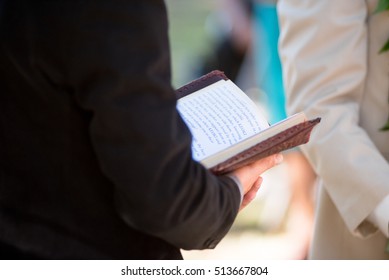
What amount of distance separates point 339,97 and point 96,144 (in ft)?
3.26

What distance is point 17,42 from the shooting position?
1.30 m

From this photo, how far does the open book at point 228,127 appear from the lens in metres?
1.44

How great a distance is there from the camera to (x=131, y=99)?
127 centimetres

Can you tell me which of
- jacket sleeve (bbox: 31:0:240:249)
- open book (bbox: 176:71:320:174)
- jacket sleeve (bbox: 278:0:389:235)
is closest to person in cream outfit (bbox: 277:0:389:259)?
jacket sleeve (bbox: 278:0:389:235)

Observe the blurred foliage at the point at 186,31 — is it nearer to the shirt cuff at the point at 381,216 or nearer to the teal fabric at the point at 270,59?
the teal fabric at the point at 270,59

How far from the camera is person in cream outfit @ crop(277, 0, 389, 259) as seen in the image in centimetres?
209

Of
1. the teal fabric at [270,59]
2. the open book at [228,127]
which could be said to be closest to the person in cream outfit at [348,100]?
the open book at [228,127]

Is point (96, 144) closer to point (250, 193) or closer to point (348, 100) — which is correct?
point (250, 193)

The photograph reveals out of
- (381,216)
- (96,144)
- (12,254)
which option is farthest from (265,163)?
(381,216)

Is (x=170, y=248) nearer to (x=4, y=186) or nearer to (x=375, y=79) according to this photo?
(x=4, y=186)

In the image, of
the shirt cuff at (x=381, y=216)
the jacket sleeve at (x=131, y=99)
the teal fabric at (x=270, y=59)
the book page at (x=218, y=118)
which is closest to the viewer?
the jacket sleeve at (x=131, y=99)

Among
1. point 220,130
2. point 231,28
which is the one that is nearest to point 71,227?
point 220,130

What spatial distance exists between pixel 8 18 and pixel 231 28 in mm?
3265

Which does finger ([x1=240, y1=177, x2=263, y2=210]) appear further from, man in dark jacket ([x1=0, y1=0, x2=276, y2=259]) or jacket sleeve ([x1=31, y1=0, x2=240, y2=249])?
jacket sleeve ([x1=31, y1=0, x2=240, y2=249])
